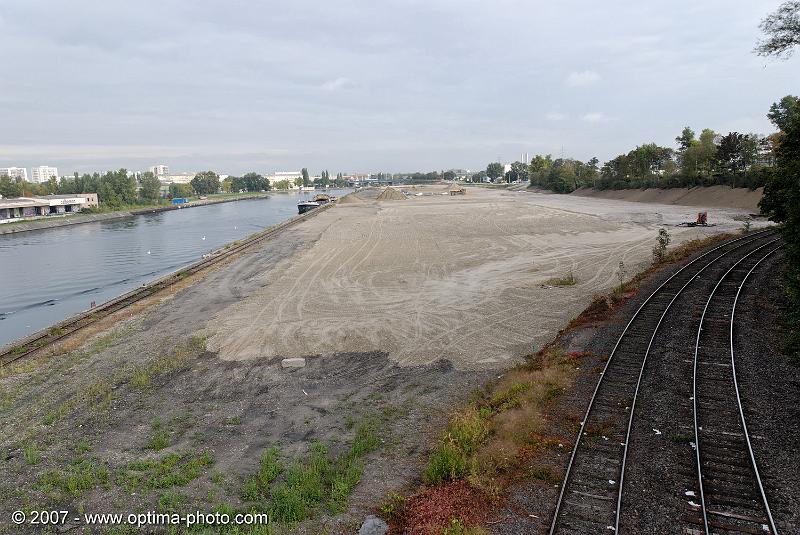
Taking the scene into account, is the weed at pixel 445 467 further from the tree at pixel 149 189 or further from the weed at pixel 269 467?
the tree at pixel 149 189

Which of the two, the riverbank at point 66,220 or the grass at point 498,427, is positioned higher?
the riverbank at point 66,220

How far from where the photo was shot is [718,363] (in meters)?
13.7

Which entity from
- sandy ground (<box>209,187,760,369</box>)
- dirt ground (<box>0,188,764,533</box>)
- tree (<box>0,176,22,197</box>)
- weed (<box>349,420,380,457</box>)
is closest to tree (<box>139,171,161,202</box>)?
tree (<box>0,176,22,197</box>)

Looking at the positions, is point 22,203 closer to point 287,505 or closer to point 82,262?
point 82,262

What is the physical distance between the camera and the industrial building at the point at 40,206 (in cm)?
9162

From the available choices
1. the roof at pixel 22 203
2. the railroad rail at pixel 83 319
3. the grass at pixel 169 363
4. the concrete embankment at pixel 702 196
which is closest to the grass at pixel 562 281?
the grass at pixel 169 363

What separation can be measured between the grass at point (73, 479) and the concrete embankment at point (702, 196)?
212 ft

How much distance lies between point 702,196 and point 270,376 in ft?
247

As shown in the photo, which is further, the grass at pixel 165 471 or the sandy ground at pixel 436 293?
the sandy ground at pixel 436 293

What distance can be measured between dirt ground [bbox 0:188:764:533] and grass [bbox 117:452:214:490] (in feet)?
0.18

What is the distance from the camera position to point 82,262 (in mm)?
49250

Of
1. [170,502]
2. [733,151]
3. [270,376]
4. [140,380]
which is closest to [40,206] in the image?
[140,380]

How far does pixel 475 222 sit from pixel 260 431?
164 feet

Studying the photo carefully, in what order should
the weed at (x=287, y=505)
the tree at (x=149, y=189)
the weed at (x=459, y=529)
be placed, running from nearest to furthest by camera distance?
the weed at (x=459, y=529) → the weed at (x=287, y=505) → the tree at (x=149, y=189)
